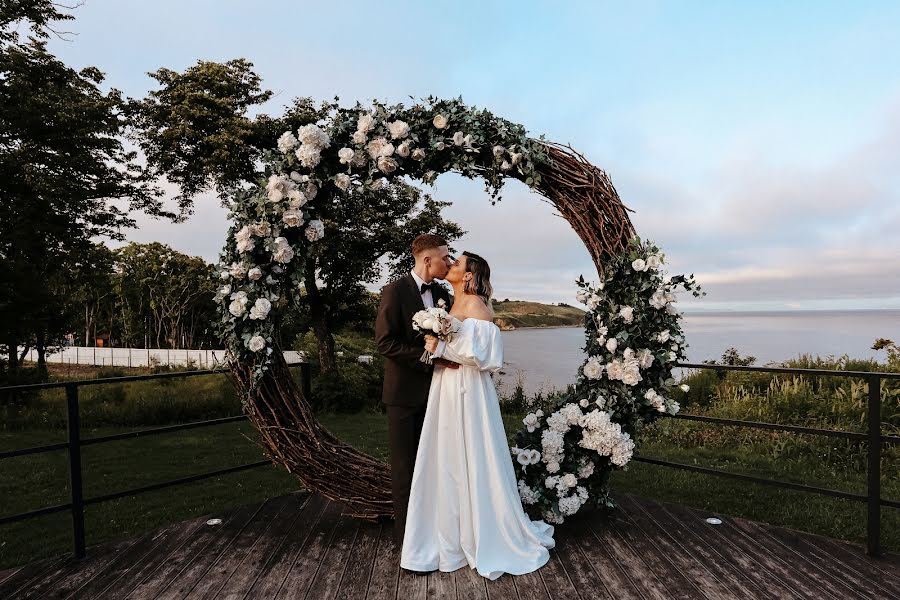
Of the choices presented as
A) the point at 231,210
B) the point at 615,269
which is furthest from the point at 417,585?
the point at 231,210

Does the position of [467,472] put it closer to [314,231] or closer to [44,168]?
[314,231]

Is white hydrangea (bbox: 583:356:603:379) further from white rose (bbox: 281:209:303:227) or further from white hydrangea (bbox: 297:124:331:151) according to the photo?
white hydrangea (bbox: 297:124:331:151)

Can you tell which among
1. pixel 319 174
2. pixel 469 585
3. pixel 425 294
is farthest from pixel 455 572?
pixel 319 174

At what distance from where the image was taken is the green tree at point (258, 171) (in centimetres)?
1384

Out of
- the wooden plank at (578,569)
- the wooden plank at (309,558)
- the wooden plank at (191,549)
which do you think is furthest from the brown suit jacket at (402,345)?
the wooden plank at (191,549)

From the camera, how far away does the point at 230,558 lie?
3.16 meters

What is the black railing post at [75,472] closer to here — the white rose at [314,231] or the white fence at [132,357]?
the white rose at [314,231]

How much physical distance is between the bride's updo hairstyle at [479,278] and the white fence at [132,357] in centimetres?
2154

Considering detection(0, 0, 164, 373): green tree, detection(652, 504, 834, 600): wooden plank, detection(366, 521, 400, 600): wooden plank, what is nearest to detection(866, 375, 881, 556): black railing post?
detection(652, 504, 834, 600): wooden plank

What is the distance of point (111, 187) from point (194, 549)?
13175 millimetres

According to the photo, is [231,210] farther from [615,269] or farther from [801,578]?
[801,578]

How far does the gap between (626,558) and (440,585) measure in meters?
1.05

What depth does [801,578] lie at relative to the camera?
2.88m

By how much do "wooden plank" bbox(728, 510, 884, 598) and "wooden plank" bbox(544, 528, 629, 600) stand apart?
41.3 inches
